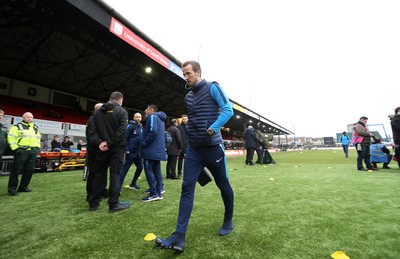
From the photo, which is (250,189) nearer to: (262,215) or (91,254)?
(262,215)

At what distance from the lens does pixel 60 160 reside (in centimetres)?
848

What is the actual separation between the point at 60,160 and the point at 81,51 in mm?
6946

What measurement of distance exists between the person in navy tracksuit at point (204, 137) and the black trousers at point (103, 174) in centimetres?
155

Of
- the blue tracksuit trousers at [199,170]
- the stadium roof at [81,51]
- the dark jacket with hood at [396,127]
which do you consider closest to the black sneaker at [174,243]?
the blue tracksuit trousers at [199,170]

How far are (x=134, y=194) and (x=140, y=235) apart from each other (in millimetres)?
2112

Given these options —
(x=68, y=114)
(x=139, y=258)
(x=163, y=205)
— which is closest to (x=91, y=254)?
(x=139, y=258)

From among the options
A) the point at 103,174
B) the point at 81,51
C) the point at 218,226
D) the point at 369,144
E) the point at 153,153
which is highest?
the point at 81,51

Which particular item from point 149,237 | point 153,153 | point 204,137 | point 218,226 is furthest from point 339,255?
point 153,153

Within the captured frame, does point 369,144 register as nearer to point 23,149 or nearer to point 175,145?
point 175,145

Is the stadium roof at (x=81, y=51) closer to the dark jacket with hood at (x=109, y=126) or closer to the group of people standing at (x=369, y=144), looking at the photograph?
the dark jacket with hood at (x=109, y=126)

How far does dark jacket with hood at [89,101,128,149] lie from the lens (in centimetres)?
299

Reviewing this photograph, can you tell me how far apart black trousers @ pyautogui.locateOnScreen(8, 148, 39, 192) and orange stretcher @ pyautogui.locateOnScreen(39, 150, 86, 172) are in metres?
4.57

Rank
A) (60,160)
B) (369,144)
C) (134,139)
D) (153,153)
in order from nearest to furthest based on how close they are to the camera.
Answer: (153,153)
(134,139)
(369,144)
(60,160)

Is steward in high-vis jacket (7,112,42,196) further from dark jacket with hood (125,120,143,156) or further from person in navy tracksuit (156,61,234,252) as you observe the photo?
person in navy tracksuit (156,61,234,252)
